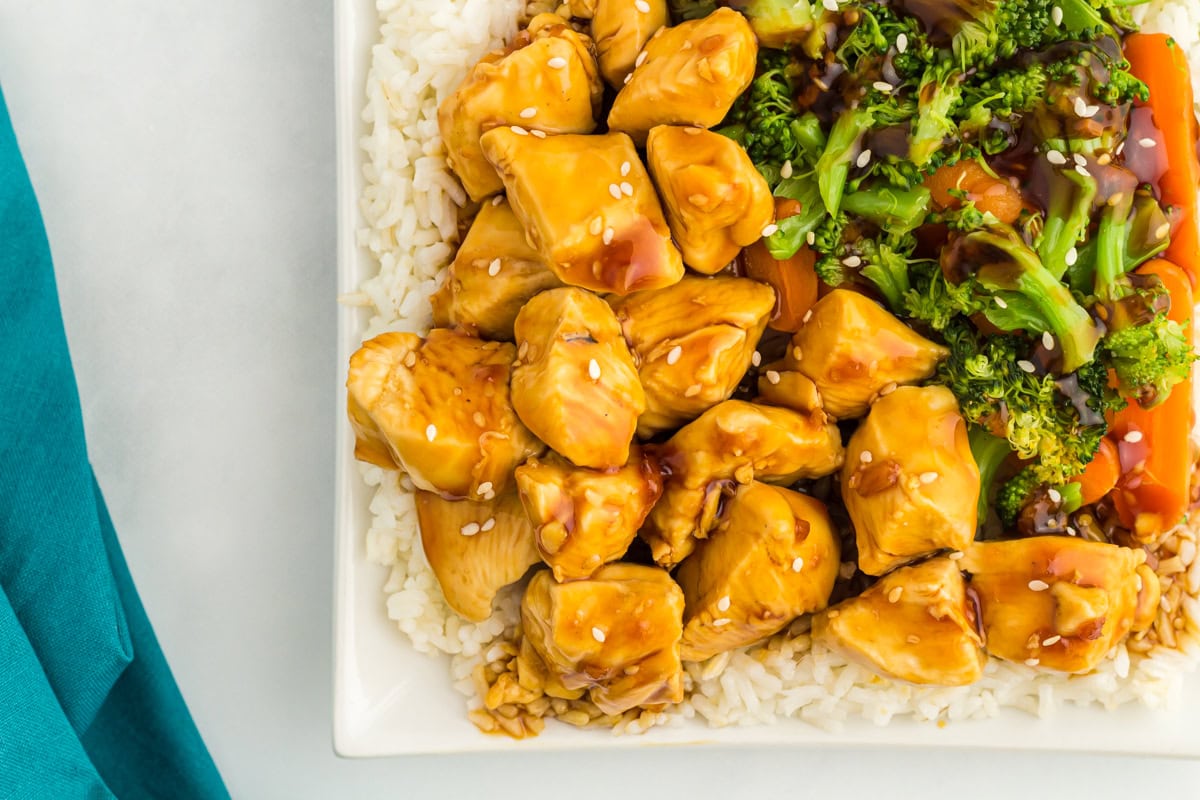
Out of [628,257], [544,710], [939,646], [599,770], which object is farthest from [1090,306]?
[599,770]

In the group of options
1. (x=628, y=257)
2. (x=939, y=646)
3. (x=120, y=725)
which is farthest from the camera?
(x=120, y=725)

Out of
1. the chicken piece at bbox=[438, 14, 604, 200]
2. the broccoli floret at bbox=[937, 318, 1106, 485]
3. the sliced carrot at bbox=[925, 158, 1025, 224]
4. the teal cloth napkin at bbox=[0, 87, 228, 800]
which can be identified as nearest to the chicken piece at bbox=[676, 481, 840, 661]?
the broccoli floret at bbox=[937, 318, 1106, 485]

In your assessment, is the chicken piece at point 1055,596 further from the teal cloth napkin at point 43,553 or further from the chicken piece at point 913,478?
the teal cloth napkin at point 43,553

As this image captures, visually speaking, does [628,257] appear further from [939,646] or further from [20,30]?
[20,30]

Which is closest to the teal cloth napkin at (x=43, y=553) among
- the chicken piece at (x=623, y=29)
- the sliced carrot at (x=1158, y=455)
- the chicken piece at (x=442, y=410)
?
the chicken piece at (x=442, y=410)

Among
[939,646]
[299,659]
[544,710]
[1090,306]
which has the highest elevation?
[1090,306]

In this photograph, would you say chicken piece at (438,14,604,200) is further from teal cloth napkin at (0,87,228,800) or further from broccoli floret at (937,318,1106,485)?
teal cloth napkin at (0,87,228,800)
